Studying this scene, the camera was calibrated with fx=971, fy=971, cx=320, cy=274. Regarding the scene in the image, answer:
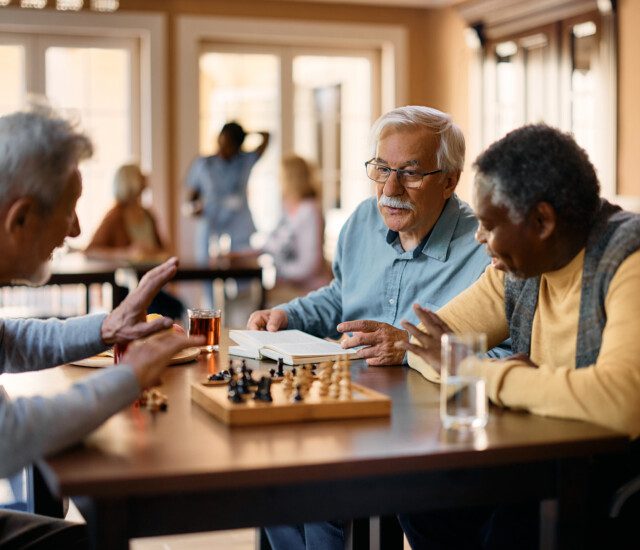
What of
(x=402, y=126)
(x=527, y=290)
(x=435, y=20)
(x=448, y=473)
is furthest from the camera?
(x=435, y=20)

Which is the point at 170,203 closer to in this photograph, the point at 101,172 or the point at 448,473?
the point at 101,172

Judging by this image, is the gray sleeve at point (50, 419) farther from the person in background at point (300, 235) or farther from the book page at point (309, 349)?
the person in background at point (300, 235)

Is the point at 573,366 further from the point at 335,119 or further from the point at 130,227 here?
the point at 335,119

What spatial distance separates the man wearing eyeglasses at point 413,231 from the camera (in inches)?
101

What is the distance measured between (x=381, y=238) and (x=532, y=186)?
3.39ft

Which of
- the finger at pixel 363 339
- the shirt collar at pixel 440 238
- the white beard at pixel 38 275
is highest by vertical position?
the shirt collar at pixel 440 238

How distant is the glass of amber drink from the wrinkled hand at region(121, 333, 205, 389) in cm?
78

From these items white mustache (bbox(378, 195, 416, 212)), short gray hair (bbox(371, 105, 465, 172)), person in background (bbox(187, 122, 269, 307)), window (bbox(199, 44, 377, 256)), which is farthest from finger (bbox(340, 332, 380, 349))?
window (bbox(199, 44, 377, 256))

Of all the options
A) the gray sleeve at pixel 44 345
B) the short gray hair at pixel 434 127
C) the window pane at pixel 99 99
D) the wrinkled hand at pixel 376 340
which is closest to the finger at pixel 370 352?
the wrinkled hand at pixel 376 340

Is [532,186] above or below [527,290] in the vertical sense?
above

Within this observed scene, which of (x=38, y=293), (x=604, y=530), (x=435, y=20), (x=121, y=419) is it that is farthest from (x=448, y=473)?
(x=435, y=20)

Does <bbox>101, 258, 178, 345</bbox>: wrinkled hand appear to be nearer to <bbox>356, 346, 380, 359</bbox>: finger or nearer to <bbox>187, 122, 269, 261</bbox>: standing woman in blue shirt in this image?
<bbox>356, 346, 380, 359</bbox>: finger

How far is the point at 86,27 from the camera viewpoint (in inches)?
294

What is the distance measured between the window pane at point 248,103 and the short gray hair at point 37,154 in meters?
6.23
